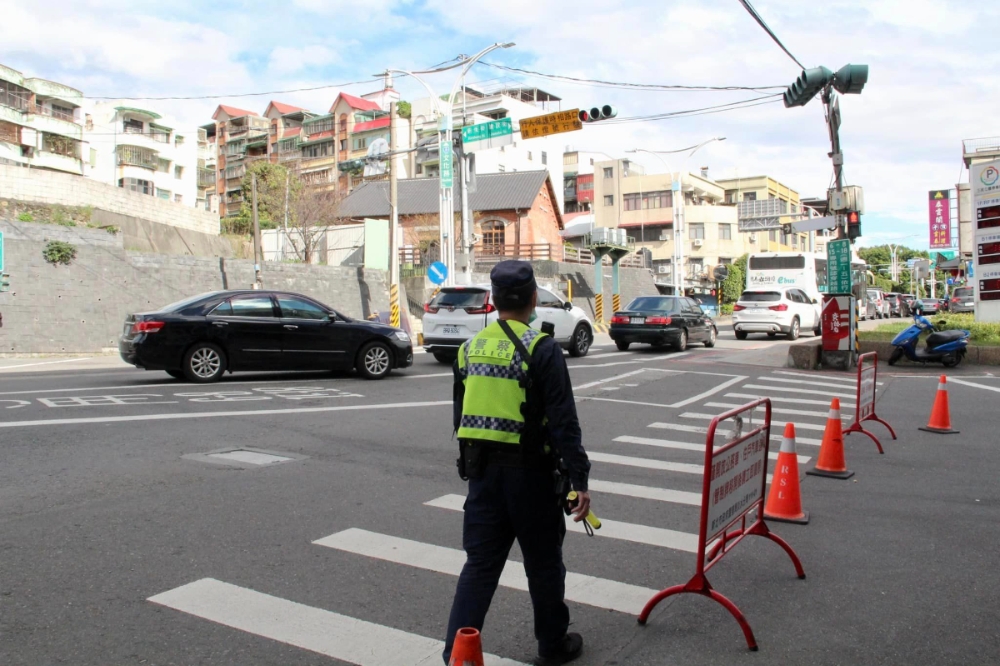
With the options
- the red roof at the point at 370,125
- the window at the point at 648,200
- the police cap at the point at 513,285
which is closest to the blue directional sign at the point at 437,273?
the police cap at the point at 513,285

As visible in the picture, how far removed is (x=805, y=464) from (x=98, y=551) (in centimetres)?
639

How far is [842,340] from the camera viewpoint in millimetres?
18000

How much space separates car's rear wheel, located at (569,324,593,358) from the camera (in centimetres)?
2000

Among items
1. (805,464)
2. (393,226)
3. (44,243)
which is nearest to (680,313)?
(393,226)

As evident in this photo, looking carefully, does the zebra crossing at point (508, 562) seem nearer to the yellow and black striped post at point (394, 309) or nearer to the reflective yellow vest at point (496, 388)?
the reflective yellow vest at point (496, 388)

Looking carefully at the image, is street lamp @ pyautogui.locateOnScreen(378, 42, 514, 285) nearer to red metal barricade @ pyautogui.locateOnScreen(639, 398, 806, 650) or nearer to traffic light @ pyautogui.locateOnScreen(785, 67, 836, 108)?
traffic light @ pyautogui.locateOnScreen(785, 67, 836, 108)

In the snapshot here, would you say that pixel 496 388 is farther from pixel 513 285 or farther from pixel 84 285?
pixel 84 285

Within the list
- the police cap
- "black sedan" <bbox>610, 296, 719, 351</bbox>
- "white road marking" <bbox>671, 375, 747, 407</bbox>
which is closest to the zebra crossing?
the police cap

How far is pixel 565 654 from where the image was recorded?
12.2ft

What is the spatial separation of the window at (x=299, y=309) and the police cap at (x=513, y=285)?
438 inches

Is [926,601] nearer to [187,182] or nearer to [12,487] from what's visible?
[12,487]

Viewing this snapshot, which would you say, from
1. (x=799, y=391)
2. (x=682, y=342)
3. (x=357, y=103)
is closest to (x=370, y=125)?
(x=357, y=103)

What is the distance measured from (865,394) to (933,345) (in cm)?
895

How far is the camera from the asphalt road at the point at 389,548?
3.97 meters
